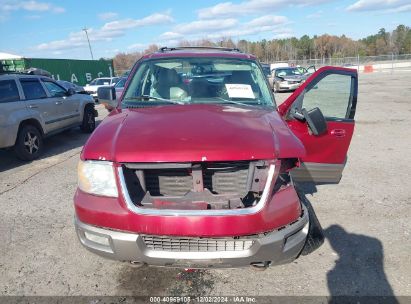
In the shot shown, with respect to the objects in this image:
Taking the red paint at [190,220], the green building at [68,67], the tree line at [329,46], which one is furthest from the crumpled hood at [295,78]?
the tree line at [329,46]

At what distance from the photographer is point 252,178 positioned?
2.44 metres

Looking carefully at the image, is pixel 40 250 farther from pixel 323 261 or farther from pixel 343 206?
pixel 343 206

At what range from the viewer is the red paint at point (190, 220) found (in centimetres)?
224

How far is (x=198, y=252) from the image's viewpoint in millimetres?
2326

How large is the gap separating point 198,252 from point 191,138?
2.63ft

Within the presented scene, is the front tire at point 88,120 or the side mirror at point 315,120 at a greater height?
the side mirror at point 315,120

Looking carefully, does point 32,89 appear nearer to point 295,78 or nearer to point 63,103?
point 63,103

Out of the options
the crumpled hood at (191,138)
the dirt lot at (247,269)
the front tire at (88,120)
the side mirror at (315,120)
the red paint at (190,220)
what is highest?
the crumpled hood at (191,138)

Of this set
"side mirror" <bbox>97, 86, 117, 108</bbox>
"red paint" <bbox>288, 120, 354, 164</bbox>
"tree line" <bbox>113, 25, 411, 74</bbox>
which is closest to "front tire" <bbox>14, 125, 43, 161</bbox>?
"side mirror" <bbox>97, 86, 117, 108</bbox>

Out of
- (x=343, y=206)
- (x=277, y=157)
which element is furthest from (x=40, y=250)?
(x=343, y=206)

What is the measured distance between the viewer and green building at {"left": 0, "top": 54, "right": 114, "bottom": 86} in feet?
84.7

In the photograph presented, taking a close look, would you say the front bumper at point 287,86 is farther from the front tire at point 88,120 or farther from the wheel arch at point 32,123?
the wheel arch at point 32,123

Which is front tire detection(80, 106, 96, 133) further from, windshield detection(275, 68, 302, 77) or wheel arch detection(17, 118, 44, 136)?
windshield detection(275, 68, 302, 77)

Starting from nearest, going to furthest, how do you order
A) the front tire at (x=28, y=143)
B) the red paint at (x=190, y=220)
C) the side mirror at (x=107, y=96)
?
the red paint at (x=190, y=220), the side mirror at (x=107, y=96), the front tire at (x=28, y=143)
